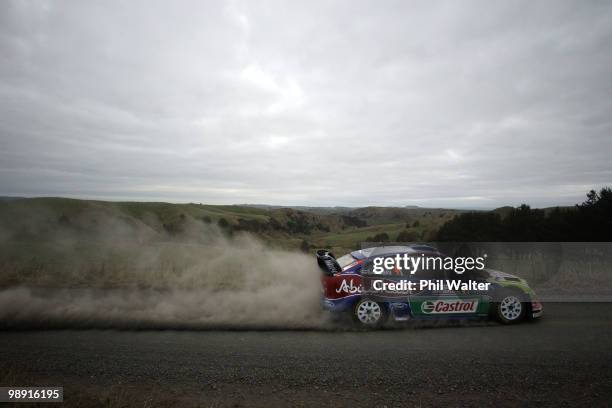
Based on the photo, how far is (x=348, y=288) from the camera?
22.6 ft

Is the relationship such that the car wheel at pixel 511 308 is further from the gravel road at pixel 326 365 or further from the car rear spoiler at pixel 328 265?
the car rear spoiler at pixel 328 265

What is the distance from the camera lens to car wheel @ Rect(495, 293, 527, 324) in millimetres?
6727

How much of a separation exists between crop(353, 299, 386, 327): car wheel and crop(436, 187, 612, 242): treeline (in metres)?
14.0

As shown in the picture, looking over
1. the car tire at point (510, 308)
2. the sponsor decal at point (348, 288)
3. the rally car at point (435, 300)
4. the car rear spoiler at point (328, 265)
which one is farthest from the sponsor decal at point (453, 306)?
the car rear spoiler at point (328, 265)

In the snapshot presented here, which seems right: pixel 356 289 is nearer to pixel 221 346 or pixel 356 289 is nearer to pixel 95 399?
pixel 221 346

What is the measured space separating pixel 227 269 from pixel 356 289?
6840 millimetres

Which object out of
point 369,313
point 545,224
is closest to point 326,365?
point 369,313

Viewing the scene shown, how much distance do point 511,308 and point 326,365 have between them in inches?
177

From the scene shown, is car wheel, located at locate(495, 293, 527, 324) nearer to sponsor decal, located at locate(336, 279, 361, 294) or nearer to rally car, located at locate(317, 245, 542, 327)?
rally car, located at locate(317, 245, 542, 327)

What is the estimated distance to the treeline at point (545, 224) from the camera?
15.0m

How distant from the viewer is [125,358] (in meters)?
5.23

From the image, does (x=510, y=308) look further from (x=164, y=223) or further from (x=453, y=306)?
(x=164, y=223)

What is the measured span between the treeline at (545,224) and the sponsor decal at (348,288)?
14.3 meters

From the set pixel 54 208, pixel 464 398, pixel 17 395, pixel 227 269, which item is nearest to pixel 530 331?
pixel 464 398
